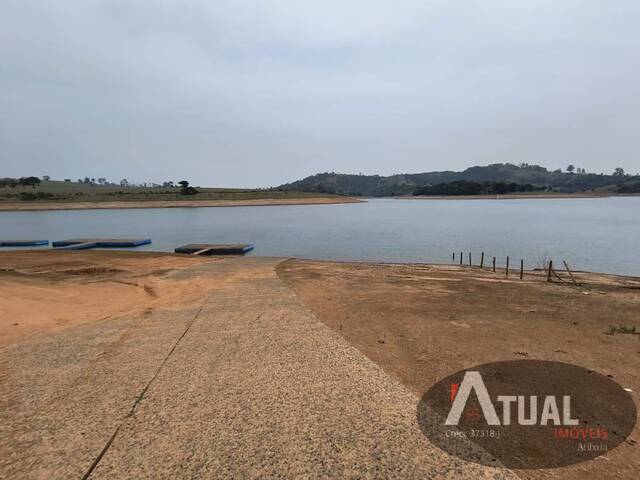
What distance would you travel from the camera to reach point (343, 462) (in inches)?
160

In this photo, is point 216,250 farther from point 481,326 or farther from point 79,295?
point 481,326

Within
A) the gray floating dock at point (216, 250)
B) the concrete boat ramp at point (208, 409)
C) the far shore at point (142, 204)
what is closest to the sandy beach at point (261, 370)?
the concrete boat ramp at point (208, 409)

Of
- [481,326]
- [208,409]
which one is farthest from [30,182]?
[481,326]

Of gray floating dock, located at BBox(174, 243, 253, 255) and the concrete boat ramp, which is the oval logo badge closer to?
the concrete boat ramp

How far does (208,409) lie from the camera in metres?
5.18

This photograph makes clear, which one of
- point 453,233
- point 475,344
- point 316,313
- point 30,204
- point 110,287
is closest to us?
point 475,344

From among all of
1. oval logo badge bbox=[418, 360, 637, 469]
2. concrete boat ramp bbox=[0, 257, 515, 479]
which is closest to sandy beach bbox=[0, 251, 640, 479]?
concrete boat ramp bbox=[0, 257, 515, 479]

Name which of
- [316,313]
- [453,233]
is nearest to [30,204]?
[453,233]

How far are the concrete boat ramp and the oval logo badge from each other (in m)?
0.37

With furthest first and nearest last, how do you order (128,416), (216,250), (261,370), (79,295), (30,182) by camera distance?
1. (30,182)
2. (216,250)
3. (79,295)
4. (261,370)
5. (128,416)

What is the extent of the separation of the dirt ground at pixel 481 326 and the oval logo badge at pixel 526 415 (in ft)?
0.68

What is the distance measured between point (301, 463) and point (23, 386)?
16.5 ft

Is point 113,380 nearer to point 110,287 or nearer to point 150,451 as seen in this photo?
point 150,451

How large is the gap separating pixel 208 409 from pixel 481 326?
22.6 ft
